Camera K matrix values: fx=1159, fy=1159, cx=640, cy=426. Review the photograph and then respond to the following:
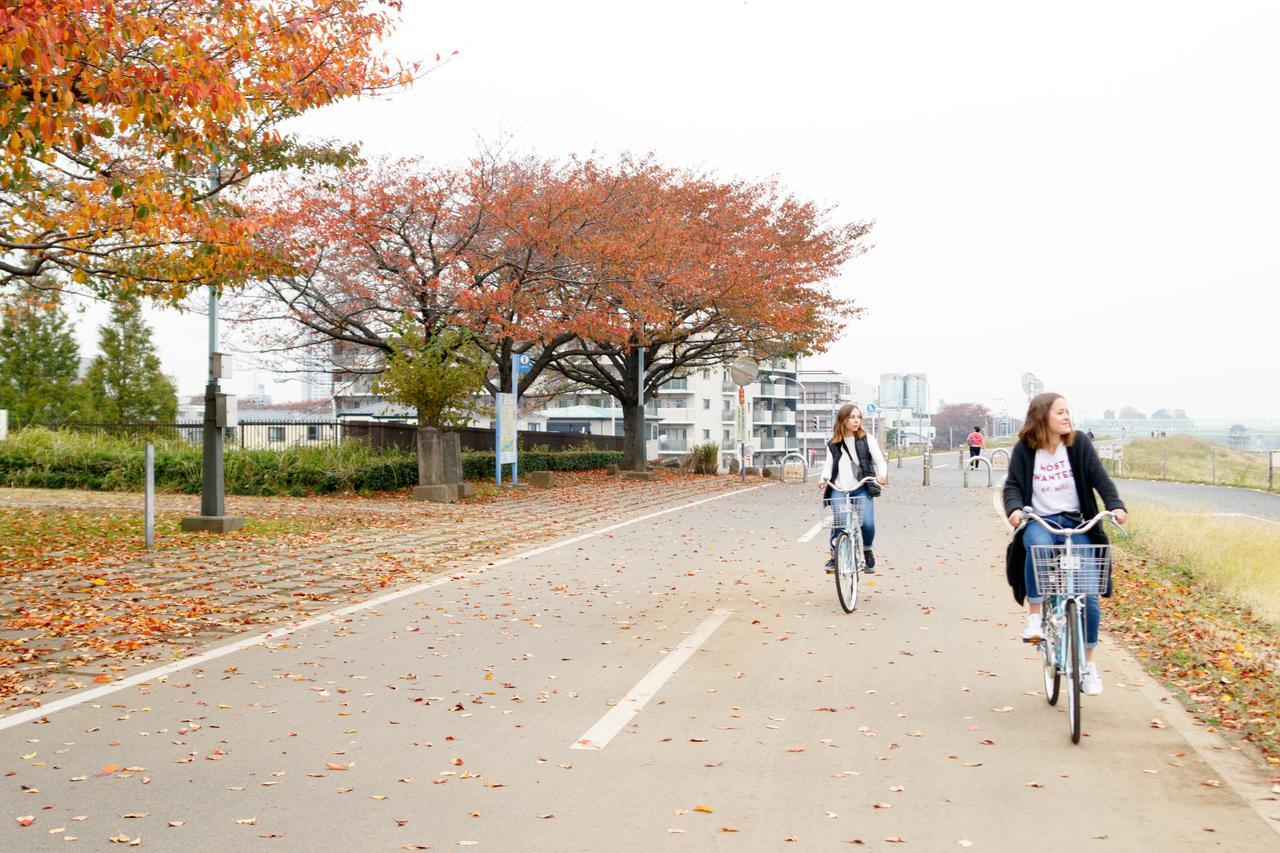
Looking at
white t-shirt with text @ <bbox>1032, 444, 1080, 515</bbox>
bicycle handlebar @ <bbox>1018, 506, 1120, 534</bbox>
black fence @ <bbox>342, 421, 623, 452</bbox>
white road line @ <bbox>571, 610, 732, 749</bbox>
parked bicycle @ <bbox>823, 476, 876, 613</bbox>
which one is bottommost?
white road line @ <bbox>571, 610, 732, 749</bbox>

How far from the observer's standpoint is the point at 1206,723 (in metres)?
5.87

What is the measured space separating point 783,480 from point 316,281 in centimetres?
1583

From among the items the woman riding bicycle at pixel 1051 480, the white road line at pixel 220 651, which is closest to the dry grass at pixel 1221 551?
the woman riding bicycle at pixel 1051 480

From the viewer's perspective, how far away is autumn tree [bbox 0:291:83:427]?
57438 millimetres

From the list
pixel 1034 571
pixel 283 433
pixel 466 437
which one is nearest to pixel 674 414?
pixel 466 437

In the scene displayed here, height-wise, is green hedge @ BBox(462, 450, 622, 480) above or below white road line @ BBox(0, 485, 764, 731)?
above

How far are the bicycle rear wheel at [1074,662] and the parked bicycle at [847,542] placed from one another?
368 centimetres

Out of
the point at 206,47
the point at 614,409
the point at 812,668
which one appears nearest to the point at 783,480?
the point at 206,47

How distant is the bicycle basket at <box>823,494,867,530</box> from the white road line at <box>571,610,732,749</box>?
1564 millimetres

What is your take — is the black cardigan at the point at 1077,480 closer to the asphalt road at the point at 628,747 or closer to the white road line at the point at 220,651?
the asphalt road at the point at 628,747

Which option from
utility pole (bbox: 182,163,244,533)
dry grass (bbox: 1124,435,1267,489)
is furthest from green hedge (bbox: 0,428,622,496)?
dry grass (bbox: 1124,435,1267,489)

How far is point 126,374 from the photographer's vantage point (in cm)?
6388

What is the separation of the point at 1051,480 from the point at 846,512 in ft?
12.4

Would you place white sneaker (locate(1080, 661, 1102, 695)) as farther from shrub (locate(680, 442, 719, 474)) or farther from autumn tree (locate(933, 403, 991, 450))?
autumn tree (locate(933, 403, 991, 450))
